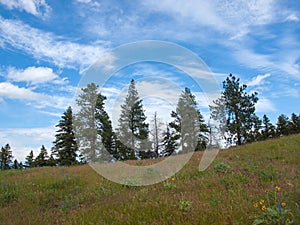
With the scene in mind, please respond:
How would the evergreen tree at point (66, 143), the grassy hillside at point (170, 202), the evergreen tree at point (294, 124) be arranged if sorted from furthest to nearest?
the evergreen tree at point (294, 124)
the evergreen tree at point (66, 143)
the grassy hillside at point (170, 202)

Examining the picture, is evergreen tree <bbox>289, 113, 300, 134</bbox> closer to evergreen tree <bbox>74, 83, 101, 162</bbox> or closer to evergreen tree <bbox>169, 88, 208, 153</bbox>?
evergreen tree <bbox>169, 88, 208, 153</bbox>

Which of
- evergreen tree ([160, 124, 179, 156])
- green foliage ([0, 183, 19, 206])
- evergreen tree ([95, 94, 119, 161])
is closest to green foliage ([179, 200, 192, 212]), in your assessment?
Result: green foliage ([0, 183, 19, 206])

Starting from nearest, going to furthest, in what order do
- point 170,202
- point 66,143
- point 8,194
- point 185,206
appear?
1. point 185,206
2. point 170,202
3. point 8,194
4. point 66,143

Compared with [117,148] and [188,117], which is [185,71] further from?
[117,148]

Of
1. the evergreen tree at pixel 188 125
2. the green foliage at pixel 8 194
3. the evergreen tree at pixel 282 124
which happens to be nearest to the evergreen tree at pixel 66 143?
the evergreen tree at pixel 188 125

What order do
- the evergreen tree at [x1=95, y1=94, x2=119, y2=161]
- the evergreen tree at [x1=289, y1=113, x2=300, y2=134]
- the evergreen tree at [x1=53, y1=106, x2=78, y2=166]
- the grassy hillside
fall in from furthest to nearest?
the evergreen tree at [x1=289, y1=113, x2=300, y2=134] < the evergreen tree at [x1=53, y1=106, x2=78, y2=166] < the evergreen tree at [x1=95, y1=94, x2=119, y2=161] < the grassy hillside

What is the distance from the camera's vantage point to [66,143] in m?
43.0

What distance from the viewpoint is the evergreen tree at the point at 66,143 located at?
140 ft

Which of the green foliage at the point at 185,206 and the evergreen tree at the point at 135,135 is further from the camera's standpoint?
the evergreen tree at the point at 135,135

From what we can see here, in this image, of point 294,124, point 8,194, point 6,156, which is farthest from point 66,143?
point 294,124

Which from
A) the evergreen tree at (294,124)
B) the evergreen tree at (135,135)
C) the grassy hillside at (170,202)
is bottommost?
the grassy hillside at (170,202)

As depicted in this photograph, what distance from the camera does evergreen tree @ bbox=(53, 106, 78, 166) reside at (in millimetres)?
42562

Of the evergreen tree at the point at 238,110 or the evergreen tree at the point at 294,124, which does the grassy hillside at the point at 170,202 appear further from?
the evergreen tree at the point at 294,124

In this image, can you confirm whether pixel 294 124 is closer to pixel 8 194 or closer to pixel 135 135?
pixel 135 135
